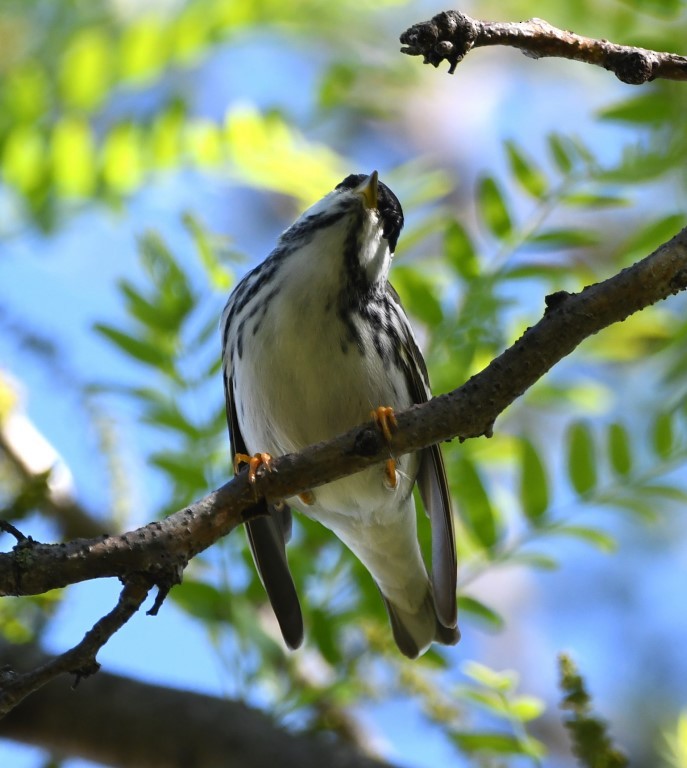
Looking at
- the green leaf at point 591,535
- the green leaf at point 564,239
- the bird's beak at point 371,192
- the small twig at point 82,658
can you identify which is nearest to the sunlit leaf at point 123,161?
the bird's beak at point 371,192

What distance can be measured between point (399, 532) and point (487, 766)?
0.83 m

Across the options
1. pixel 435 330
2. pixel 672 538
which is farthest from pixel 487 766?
pixel 672 538

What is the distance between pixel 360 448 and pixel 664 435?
51.3 inches

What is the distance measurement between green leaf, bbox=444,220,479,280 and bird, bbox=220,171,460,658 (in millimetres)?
228

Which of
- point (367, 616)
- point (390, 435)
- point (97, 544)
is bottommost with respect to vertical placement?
point (97, 544)

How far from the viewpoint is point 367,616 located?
352cm

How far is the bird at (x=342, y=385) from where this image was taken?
3.35 meters

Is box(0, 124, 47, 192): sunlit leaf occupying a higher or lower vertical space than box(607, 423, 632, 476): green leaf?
higher

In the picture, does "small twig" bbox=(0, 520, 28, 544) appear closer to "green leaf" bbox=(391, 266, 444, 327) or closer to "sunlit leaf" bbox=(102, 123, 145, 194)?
"green leaf" bbox=(391, 266, 444, 327)

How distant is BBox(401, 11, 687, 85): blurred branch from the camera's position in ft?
6.61

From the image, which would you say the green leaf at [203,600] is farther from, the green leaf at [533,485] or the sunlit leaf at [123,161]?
Result: the sunlit leaf at [123,161]

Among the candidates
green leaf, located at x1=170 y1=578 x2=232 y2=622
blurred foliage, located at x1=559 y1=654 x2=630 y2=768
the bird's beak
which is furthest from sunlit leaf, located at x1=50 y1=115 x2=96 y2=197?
blurred foliage, located at x1=559 y1=654 x2=630 y2=768

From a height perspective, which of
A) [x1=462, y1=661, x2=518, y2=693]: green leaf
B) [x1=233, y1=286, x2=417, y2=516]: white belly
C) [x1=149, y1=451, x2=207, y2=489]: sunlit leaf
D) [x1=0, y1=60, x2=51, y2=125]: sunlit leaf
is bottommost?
[x1=462, y1=661, x2=518, y2=693]: green leaf

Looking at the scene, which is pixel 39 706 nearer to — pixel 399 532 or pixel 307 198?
pixel 399 532
